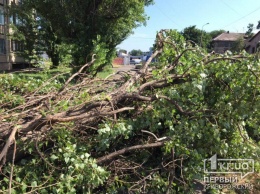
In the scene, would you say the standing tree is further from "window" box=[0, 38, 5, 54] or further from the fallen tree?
"window" box=[0, 38, 5, 54]

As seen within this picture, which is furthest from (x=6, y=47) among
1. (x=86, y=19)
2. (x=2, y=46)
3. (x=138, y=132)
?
(x=138, y=132)

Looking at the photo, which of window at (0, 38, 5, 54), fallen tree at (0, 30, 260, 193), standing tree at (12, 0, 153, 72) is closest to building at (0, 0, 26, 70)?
window at (0, 38, 5, 54)

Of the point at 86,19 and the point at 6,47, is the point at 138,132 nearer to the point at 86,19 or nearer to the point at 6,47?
the point at 86,19

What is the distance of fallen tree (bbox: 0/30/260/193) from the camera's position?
2721 millimetres

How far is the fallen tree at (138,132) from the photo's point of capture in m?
2.72

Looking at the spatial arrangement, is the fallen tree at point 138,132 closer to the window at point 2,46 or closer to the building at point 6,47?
the building at point 6,47

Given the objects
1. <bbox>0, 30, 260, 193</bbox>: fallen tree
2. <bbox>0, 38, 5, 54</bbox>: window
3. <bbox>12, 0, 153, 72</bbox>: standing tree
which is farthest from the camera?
<bbox>0, 38, 5, 54</bbox>: window

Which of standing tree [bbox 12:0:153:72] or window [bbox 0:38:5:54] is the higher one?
standing tree [bbox 12:0:153:72]

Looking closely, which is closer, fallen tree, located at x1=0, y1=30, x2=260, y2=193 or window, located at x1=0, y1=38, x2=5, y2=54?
fallen tree, located at x1=0, y1=30, x2=260, y2=193

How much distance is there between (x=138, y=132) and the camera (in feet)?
11.3

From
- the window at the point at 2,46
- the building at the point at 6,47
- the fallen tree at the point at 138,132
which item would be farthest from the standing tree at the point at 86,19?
the window at the point at 2,46

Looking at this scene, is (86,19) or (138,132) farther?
(86,19)

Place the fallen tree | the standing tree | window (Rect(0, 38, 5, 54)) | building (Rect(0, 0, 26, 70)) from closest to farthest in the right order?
1. the fallen tree
2. the standing tree
3. building (Rect(0, 0, 26, 70))
4. window (Rect(0, 38, 5, 54))

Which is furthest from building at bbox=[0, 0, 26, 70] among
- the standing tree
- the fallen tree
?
the fallen tree
